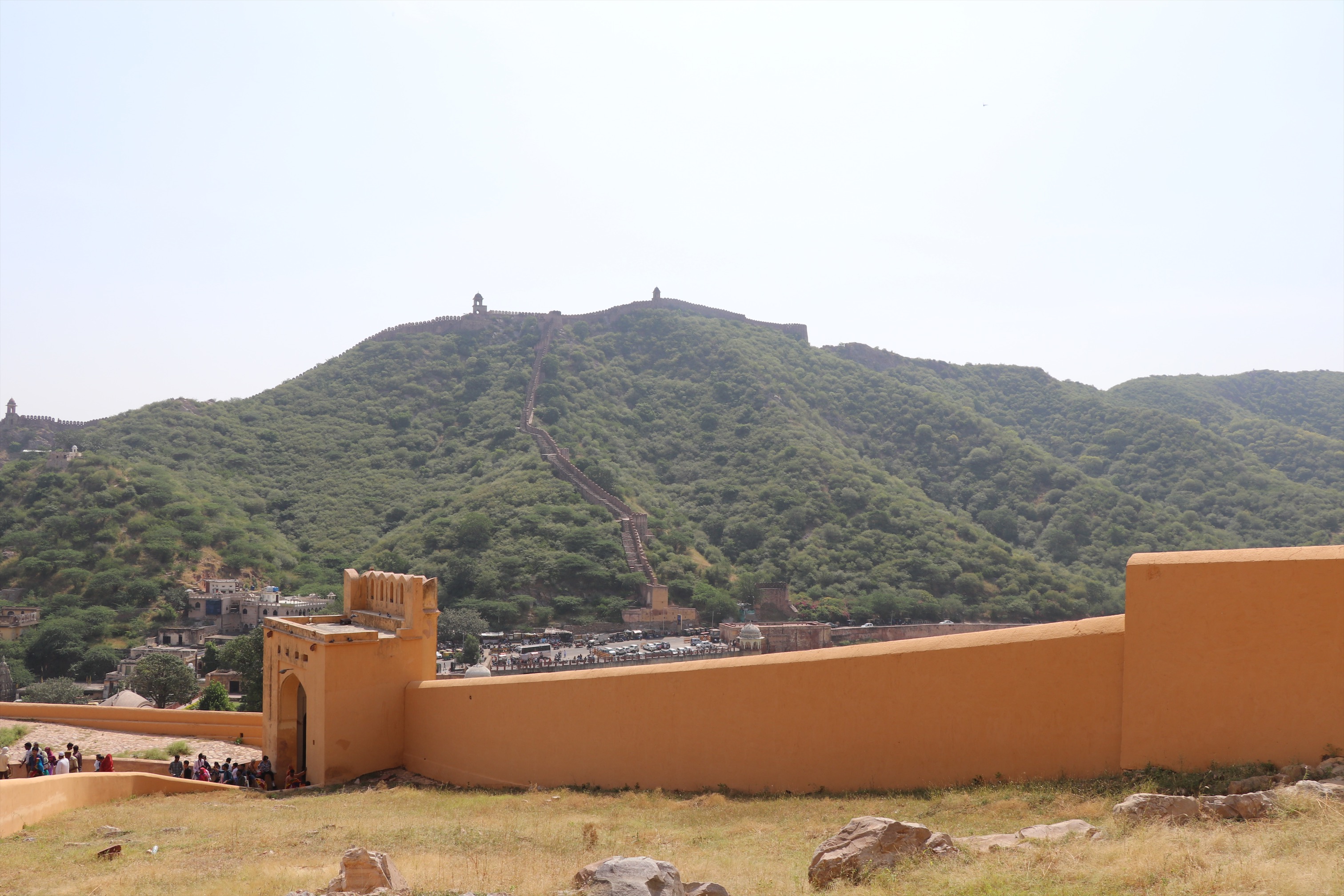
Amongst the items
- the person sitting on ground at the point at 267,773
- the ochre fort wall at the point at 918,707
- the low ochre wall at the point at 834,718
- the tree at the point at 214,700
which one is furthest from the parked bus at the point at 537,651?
the low ochre wall at the point at 834,718

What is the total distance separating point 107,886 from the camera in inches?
251

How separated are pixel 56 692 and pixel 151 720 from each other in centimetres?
2278

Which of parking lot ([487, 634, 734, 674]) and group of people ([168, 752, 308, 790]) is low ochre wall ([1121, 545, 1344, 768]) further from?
parking lot ([487, 634, 734, 674])

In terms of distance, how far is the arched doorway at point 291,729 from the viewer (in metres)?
13.8

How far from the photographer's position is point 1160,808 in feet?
18.2

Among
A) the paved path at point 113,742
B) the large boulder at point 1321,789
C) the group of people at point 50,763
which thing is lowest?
the paved path at point 113,742

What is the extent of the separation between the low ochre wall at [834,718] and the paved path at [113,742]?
21.7ft

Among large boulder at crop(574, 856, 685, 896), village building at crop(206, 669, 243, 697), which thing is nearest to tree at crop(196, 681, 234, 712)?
village building at crop(206, 669, 243, 697)

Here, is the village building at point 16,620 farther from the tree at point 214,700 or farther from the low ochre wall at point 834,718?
the low ochre wall at point 834,718

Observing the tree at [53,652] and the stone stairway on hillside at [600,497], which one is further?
the stone stairway on hillside at [600,497]

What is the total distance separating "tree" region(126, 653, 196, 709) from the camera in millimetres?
32438

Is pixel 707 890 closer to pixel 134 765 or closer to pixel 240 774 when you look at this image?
pixel 240 774

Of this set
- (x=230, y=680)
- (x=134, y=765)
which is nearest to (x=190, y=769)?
(x=134, y=765)

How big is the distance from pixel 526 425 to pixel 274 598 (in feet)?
79.1
